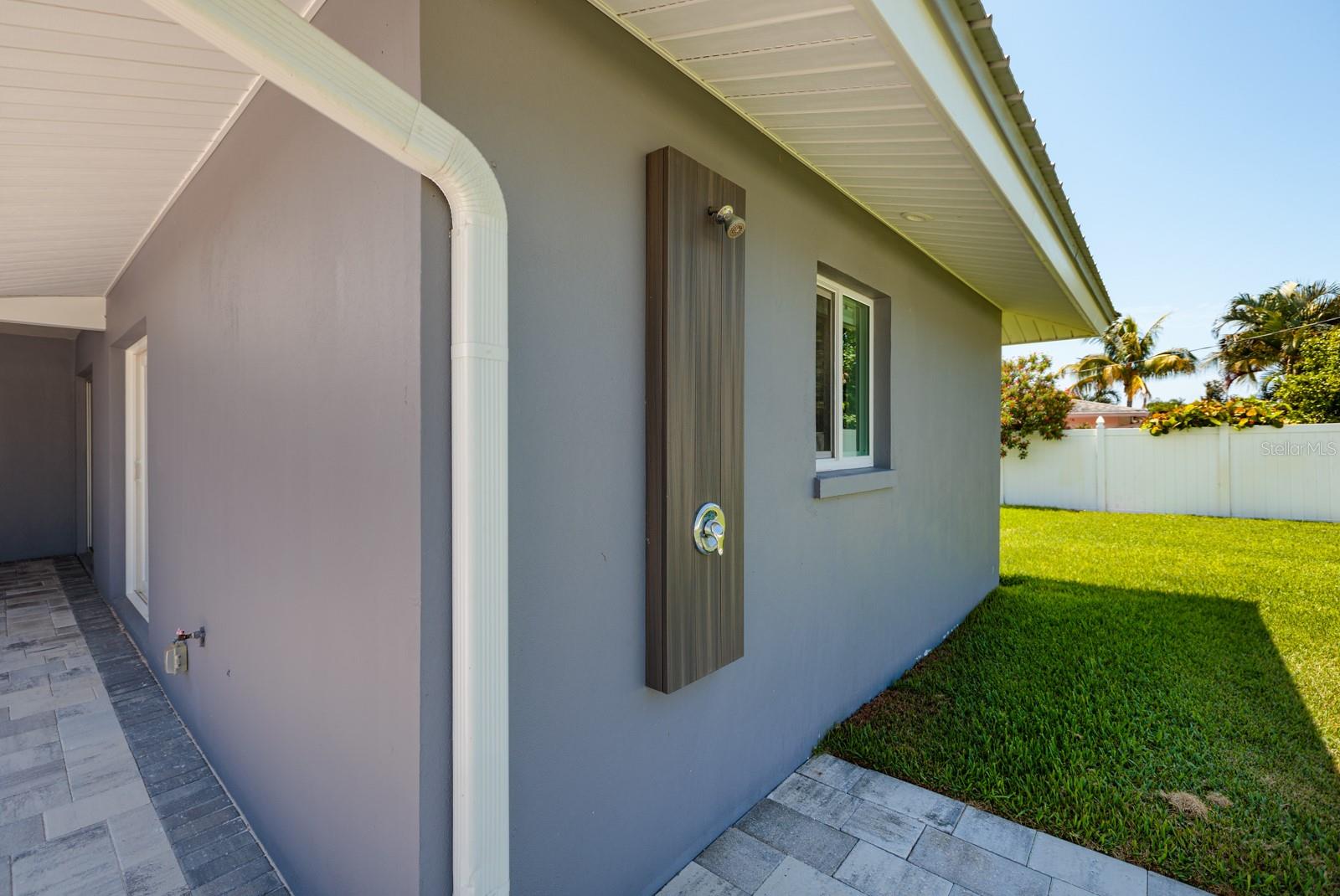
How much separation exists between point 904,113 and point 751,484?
5.30 ft

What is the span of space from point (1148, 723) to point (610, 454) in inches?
146

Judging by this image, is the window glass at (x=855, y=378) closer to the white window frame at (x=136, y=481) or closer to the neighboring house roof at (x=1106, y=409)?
the white window frame at (x=136, y=481)

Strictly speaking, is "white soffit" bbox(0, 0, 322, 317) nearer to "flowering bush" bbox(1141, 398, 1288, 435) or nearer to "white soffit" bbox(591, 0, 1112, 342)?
"white soffit" bbox(591, 0, 1112, 342)

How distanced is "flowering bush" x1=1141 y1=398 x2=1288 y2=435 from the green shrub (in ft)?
1.39

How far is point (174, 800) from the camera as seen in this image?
2.77 meters

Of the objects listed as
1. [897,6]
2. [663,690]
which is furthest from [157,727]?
[897,6]

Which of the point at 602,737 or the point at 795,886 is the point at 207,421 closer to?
Answer: the point at 602,737

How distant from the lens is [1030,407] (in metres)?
13.8

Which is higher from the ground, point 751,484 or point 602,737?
point 751,484

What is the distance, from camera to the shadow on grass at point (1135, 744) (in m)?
2.47

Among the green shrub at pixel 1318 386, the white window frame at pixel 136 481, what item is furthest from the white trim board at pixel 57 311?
the green shrub at pixel 1318 386

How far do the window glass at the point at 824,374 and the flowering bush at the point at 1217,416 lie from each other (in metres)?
12.7

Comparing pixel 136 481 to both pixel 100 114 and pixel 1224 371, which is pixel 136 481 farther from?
pixel 1224 371

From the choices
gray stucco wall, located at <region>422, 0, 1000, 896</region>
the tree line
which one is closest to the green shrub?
the tree line
